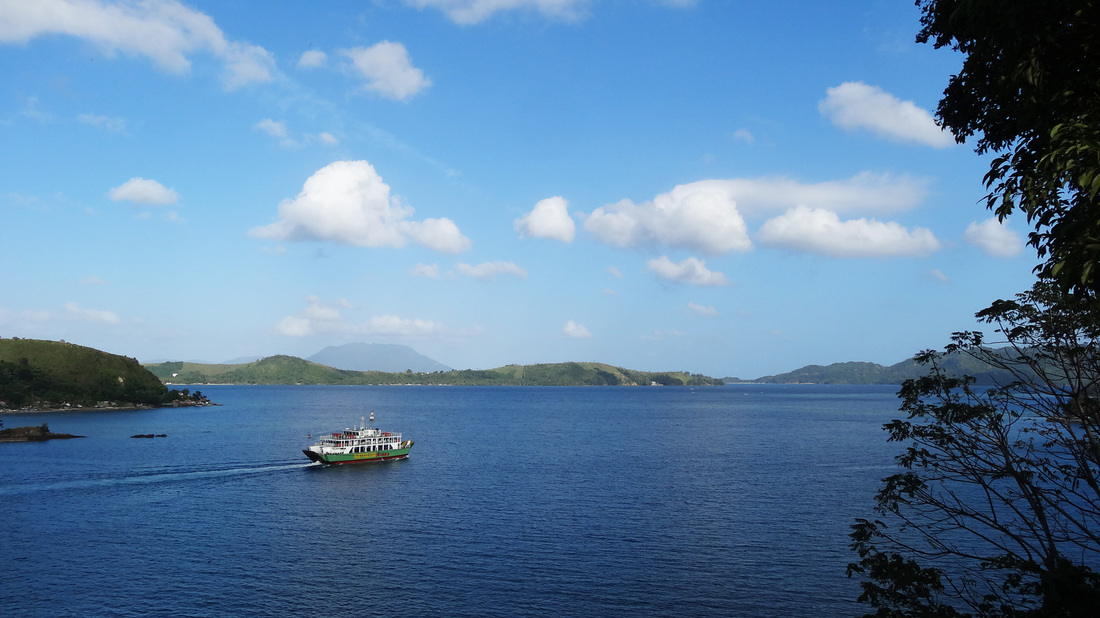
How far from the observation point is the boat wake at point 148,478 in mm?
93188

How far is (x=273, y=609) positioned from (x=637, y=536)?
35081 mm

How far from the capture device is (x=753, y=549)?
206 feet

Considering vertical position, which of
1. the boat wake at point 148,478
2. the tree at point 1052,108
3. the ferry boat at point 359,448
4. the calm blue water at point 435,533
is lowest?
the calm blue water at point 435,533

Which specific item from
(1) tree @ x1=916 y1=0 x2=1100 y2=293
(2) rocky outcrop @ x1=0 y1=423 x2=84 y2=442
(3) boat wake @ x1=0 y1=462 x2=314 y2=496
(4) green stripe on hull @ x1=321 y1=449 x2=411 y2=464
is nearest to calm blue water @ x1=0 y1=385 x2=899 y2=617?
(3) boat wake @ x1=0 y1=462 x2=314 y2=496

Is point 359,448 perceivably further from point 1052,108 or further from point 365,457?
point 1052,108

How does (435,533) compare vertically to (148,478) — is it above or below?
below

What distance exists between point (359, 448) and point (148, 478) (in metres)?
34.7

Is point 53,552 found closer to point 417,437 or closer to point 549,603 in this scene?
point 549,603

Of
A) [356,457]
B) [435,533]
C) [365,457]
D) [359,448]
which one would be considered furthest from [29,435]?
[435,533]

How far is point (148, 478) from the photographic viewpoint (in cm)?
10281

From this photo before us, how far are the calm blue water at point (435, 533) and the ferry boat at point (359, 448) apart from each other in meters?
2.93

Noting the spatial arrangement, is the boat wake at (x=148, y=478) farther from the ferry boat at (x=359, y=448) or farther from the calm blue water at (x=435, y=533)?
the ferry boat at (x=359, y=448)

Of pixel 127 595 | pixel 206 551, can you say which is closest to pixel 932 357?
pixel 127 595

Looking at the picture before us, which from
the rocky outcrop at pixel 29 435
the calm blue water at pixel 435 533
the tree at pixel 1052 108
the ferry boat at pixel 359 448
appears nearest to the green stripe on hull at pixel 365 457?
the ferry boat at pixel 359 448
